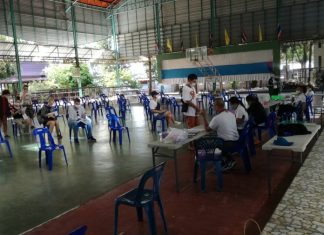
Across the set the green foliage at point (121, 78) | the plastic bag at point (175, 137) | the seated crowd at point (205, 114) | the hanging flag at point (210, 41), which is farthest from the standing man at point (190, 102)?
the green foliage at point (121, 78)

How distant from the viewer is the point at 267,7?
63.2ft

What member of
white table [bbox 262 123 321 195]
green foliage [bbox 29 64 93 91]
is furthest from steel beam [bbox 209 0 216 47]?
white table [bbox 262 123 321 195]

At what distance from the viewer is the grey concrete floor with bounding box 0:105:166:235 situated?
12.3 ft

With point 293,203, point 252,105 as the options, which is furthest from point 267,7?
point 293,203

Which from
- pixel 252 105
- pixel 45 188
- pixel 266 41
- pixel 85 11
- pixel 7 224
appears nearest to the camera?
pixel 7 224

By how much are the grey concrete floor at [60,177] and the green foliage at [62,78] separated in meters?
15.5

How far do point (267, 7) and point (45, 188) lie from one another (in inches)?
719

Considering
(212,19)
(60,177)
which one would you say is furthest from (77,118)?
(212,19)

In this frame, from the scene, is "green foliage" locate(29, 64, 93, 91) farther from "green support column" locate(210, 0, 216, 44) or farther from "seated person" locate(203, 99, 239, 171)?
"seated person" locate(203, 99, 239, 171)

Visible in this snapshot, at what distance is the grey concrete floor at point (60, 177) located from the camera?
3.75m

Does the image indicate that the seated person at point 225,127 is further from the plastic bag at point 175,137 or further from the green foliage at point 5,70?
the green foliage at point 5,70

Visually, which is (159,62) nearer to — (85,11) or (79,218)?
(85,11)

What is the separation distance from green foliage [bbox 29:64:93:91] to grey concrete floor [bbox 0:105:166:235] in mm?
15473

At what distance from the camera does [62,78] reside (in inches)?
925
